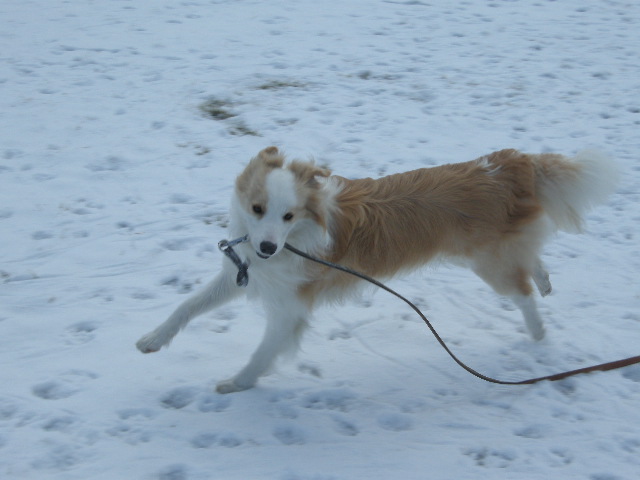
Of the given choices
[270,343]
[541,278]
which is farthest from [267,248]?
[541,278]

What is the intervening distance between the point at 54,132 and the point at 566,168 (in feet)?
15.8

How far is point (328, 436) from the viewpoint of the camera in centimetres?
353

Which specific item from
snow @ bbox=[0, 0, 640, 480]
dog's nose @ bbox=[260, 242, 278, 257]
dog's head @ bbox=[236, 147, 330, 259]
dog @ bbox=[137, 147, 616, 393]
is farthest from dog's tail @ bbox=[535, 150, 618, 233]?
dog's nose @ bbox=[260, 242, 278, 257]

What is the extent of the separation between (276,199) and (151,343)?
115cm

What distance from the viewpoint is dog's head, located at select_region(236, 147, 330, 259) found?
11.0ft

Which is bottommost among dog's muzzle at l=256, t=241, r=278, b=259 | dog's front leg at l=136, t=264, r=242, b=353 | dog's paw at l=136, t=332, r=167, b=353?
dog's paw at l=136, t=332, r=167, b=353

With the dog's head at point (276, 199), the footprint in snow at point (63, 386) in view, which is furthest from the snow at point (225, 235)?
the dog's head at point (276, 199)

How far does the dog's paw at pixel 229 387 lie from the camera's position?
3.78m

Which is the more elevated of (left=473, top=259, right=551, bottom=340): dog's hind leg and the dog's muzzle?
the dog's muzzle

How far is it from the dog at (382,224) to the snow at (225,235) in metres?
0.39

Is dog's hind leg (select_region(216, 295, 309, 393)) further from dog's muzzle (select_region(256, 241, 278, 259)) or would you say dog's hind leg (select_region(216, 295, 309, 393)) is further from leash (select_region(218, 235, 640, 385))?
dog's muzzle (select_region(256, 241, 278, 259))

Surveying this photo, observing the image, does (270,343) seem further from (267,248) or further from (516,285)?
(516,285)

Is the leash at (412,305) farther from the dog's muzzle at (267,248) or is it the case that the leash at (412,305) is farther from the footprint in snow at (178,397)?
the footprint in snow at (178,397)

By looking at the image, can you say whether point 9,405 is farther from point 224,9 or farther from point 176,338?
point 224,9
